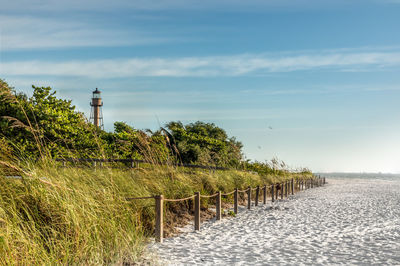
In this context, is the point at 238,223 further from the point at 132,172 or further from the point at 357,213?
the point at 357,213

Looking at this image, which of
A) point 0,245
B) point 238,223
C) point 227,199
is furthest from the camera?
point 227,199

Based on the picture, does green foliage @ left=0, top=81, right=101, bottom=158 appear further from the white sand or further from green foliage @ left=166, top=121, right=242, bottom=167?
the white sand

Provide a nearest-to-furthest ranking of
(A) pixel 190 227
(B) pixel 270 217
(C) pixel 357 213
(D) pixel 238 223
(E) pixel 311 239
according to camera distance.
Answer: (E) pixel 311 239 < (A) pixel 190 227 < (D) pixel 238 223 < (B) pixel 270 217 < (C) pixel 357 213

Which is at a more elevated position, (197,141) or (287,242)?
(197,141)

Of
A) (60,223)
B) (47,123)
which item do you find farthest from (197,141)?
(60,223)

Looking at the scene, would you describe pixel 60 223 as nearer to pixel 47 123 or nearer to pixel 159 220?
pixel 159 220

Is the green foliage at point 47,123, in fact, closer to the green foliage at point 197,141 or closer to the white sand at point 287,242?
the green foliage at point 197,141

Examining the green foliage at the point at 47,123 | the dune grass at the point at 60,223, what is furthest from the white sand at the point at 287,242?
the green foliage at the point at 47,123

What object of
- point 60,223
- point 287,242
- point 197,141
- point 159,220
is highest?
point 197,141

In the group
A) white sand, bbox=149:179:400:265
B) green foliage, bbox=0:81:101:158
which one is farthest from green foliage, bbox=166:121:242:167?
white sand, bbox=149:179:400:265

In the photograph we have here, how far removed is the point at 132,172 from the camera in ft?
29.6

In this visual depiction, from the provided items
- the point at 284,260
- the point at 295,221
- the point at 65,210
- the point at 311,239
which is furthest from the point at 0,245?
the point at 295,221

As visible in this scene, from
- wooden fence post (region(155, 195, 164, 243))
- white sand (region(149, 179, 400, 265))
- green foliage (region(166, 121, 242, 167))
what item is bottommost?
white sand (region(149, 179, 400, 265))

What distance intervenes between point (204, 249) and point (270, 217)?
4974mm
